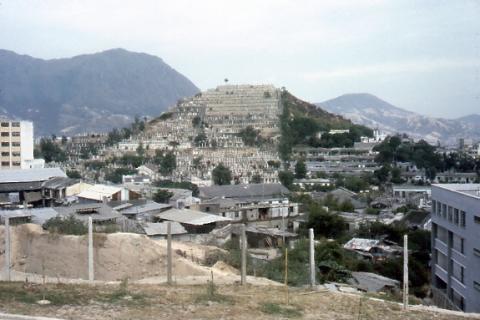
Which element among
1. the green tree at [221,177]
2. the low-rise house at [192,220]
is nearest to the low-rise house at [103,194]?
the low-rise house at [192,220]

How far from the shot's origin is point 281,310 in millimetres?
6555

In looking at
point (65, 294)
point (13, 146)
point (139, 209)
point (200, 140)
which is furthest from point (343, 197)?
point (65, 294)

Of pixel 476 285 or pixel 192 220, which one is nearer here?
pixel 476 285

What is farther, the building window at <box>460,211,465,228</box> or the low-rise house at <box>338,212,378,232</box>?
the low-rise house at <box>338,212,378,232</box>

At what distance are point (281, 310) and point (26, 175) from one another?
2562 centimetres

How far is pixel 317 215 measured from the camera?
84.8 ft

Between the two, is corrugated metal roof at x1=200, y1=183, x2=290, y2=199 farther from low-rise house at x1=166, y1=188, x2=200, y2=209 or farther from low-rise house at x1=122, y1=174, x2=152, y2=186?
low-rise house at x1=122, y1=174, x2=152, y2=186

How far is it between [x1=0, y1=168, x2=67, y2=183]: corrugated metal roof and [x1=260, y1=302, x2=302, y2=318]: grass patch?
2426 centimetres

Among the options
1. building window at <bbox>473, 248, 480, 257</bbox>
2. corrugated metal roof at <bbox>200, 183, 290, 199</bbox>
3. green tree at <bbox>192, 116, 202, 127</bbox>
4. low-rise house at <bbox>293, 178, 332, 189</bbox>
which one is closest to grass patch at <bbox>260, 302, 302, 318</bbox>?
building window at <bbox>473, 248, 480, 257</bbox>

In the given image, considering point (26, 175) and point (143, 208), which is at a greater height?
point (26, 175)

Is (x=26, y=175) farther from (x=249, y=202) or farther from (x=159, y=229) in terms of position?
(x=159, y=229)

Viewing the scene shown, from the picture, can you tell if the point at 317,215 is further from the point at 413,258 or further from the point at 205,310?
the point at 205,310

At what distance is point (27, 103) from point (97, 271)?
18975 cm

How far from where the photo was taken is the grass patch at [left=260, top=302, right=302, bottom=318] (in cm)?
643
